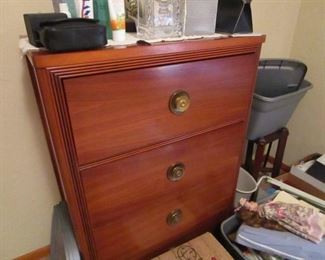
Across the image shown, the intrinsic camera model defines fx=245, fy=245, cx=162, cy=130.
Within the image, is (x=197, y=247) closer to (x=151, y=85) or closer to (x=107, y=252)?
(x=107, y=252)

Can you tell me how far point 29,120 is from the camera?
0.92 meters

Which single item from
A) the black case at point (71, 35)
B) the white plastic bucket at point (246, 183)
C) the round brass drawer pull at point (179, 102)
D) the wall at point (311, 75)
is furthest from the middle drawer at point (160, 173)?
the wall at point (311, 75)

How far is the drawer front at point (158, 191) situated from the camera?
0.62 m

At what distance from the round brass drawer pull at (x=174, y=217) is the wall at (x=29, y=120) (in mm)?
570

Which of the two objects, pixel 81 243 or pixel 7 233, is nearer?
pixel 81 243

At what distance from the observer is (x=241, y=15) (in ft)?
2.31

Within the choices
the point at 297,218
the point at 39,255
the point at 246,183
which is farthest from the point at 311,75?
the point at 39,255

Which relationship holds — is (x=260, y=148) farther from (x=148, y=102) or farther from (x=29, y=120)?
(x=29, y=120)

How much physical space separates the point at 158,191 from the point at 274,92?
0.79 meters

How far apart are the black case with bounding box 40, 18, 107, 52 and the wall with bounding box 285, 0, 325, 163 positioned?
4.27 ft

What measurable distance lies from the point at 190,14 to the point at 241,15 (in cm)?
18

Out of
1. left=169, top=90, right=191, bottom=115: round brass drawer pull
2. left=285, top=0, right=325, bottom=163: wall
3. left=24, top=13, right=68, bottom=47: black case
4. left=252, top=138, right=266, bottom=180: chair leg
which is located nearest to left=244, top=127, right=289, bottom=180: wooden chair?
left=252, top=138, right=266, bottom=180: chair leg

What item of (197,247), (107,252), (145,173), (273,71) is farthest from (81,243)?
(273,71)

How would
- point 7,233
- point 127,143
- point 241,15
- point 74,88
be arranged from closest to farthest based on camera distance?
point 74,88 → point 127,143 → point 241,15 → point 7,233
